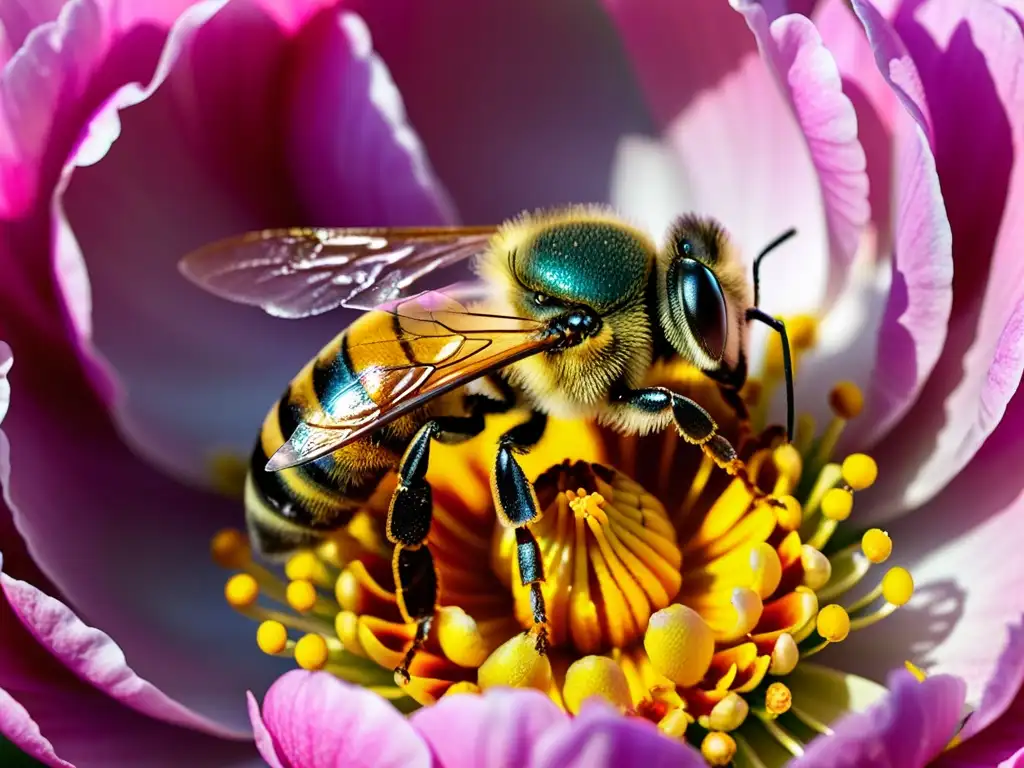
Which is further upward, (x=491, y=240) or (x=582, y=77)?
(x=582, y=77)

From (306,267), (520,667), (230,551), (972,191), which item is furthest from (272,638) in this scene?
(972,191)

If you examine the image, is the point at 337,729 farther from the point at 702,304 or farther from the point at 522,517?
the point at 702,304

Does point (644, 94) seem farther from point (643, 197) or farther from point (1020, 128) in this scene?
point (1020, 128)

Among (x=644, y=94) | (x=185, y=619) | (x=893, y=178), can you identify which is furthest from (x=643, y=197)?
(x=185, y=619)

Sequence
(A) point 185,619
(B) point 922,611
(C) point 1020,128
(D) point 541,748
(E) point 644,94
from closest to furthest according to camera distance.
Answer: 1. (D) point 541,748
2. (C) point 1020,128
3. (B) point 922,611
4. (A) point 185,619
5. (E) point 644,94

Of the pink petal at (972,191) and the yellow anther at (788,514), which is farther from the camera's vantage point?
the yellow anther at (788,514)

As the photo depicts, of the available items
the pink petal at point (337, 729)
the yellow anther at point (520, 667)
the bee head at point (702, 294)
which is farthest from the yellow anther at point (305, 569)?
the bee head at point (702, 294)

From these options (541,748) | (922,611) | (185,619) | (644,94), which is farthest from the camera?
(644,94)

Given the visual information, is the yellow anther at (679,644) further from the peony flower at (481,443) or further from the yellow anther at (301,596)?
the yellow anther at (301,596)
